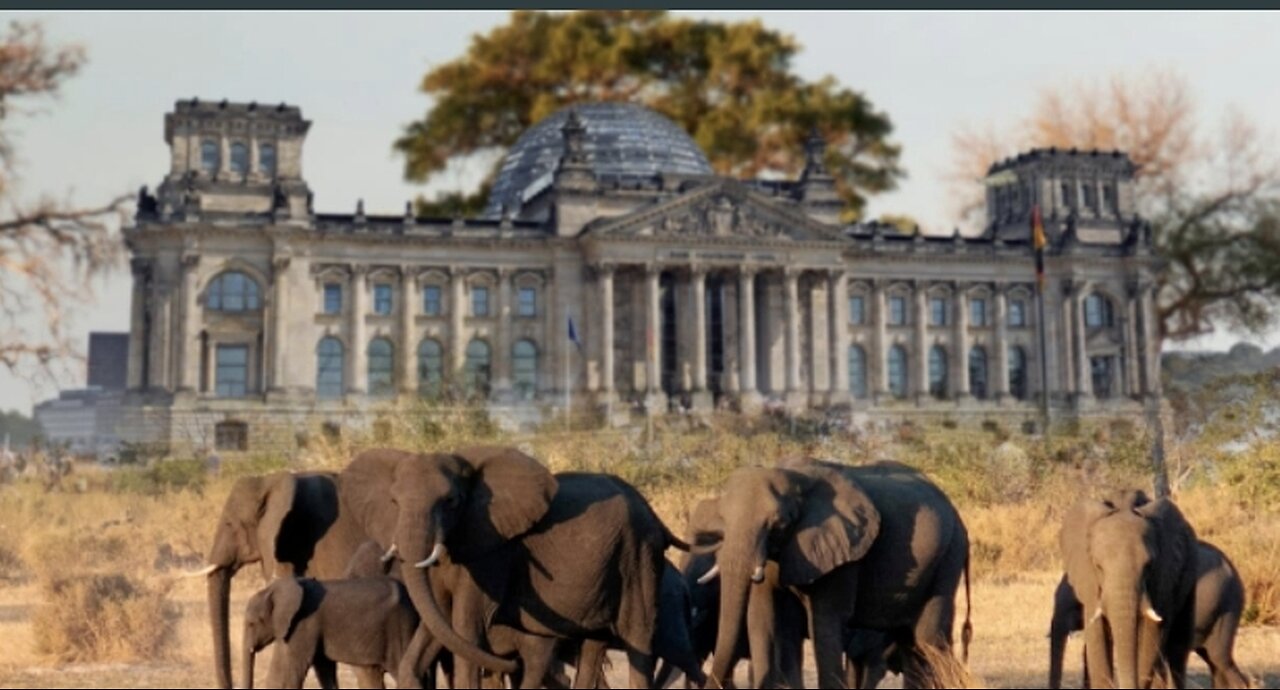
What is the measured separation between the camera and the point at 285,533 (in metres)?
12.8

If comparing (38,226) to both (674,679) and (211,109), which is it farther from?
(211,109)

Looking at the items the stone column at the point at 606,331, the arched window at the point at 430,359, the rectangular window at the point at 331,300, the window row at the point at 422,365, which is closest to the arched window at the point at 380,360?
the window row at the point at 422,365

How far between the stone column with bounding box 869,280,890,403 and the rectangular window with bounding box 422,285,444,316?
2079cm

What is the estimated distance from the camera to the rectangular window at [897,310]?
68.8m

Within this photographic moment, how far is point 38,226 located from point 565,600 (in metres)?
17.0

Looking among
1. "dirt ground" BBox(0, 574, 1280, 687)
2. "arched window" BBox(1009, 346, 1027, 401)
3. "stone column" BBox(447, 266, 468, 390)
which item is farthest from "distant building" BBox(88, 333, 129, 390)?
"dirt ground" BBox(0, 574, 1280, 687)

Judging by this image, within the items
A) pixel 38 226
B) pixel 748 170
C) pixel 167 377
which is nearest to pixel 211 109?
pixel 167 377

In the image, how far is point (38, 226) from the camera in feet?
80.3

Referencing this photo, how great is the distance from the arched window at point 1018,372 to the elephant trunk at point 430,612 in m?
63.1

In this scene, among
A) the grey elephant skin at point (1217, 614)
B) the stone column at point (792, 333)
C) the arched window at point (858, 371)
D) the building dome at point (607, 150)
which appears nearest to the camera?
the grey elephant skin at point (1217, 614)

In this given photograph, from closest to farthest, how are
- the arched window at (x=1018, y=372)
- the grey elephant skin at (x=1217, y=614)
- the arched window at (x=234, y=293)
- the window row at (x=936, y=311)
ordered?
1. the grey elephant skin at (x=1217, y=614)
2. the arched window at (x=234, y=293)
3. the window row at (x=936, y=311)
4. the arched window at (x=1018, y=372)

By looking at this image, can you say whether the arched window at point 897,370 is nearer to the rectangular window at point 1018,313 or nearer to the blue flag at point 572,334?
the rectangular window at point 1018,313

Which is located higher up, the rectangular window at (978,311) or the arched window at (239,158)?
the arched window at (239,158)

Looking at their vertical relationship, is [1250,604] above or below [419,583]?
below
